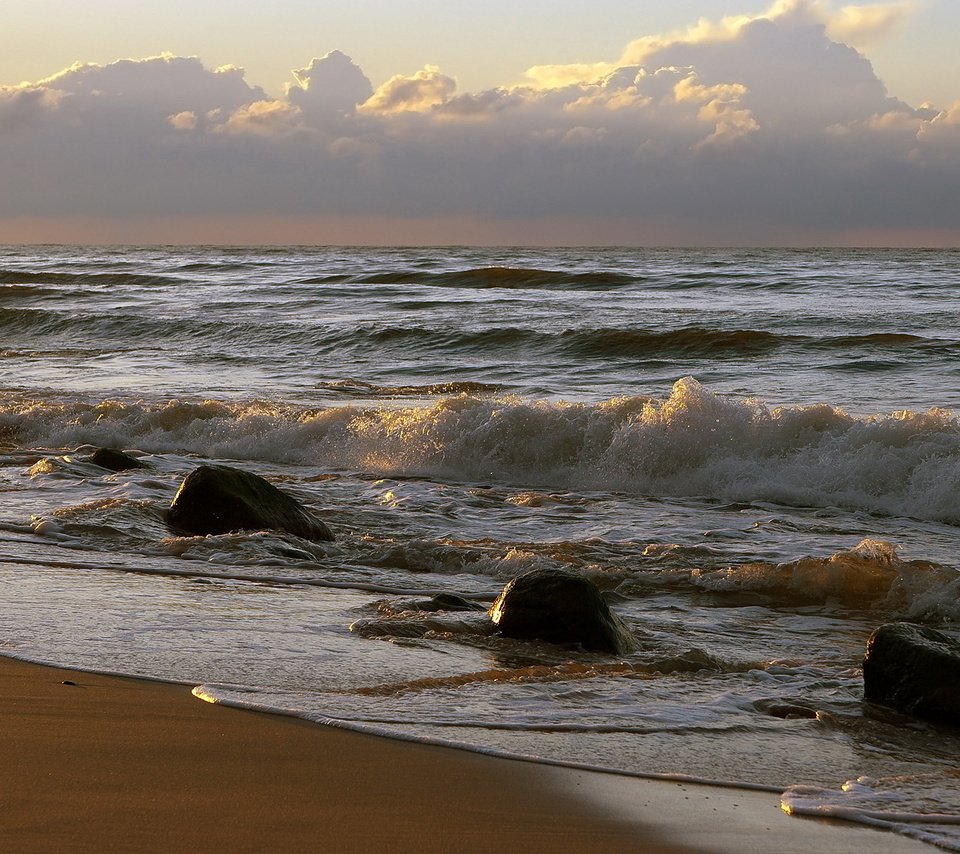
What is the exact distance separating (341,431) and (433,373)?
5.50 m

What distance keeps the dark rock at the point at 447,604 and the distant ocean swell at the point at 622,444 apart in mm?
3655

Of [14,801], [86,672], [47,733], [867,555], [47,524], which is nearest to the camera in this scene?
[14,801]

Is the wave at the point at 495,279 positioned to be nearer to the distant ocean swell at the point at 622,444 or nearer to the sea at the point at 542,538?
the sea at the point at 542,538

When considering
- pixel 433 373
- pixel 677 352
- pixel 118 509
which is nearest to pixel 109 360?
pixel 433 373

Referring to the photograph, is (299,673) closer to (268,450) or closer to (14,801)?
(14,801)

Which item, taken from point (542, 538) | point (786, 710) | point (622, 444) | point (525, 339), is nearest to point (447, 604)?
point (786, 710)

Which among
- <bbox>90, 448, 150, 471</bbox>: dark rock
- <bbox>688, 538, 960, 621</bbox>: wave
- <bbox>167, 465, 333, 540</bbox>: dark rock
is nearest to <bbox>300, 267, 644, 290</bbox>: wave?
<bbox>90, 448, 150, 471</bbox>: dark rock

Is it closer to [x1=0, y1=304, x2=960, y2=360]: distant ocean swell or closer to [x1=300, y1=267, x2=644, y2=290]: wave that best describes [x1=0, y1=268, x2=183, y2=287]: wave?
[x1=300, y1=267, x2=644, y2=290]: wave

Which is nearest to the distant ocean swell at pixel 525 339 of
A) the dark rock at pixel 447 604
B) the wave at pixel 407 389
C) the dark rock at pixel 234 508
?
the wave at pixel 407 389

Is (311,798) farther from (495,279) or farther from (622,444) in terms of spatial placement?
(495,279)

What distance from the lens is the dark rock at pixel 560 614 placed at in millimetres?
4375

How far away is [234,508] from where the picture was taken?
644 cm

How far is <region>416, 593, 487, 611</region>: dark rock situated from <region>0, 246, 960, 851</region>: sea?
0.06 meters

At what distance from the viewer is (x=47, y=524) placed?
645 centimetres
